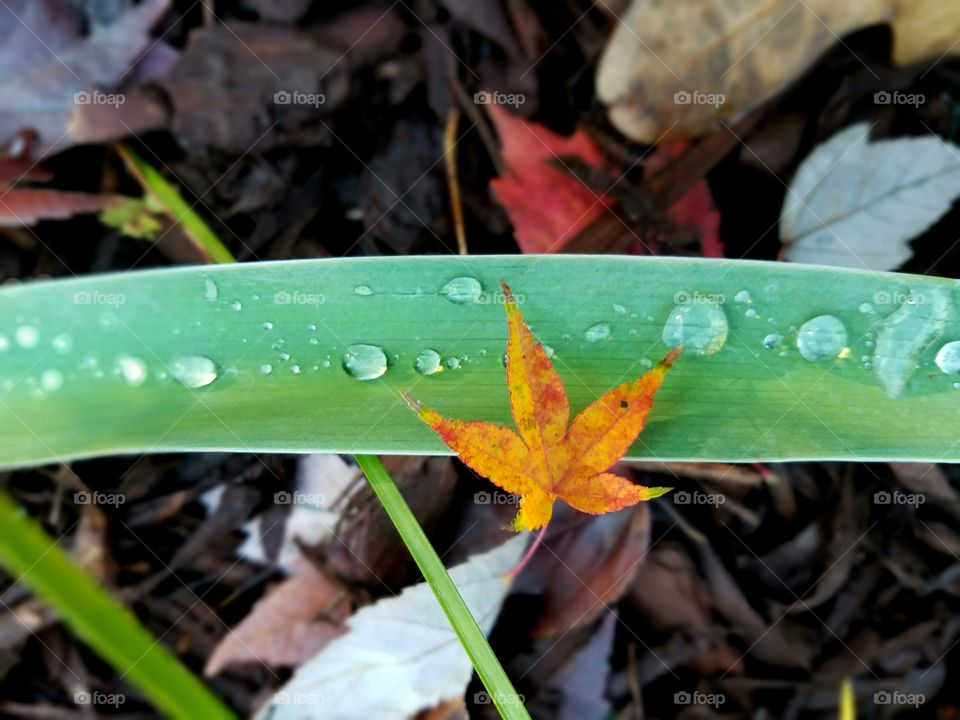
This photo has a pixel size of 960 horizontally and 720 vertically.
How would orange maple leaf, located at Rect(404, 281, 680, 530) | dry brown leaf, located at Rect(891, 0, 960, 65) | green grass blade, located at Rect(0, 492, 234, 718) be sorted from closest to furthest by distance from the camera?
green grass blade, located at Rect(0, 492, 234, 718) < orange maple leaf, located at Rect(404, 281, 680, 530) < dry brown leaf, located at Rect(891, 0, 960, 65)

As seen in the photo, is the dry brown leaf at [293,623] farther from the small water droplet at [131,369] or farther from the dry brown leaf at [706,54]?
the dry brown leaf at [706,54]

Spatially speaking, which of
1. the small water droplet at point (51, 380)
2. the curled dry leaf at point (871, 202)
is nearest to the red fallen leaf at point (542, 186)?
the curled dry leaf at point (871, 202)

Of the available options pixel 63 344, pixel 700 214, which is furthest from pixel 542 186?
pixel 63 344

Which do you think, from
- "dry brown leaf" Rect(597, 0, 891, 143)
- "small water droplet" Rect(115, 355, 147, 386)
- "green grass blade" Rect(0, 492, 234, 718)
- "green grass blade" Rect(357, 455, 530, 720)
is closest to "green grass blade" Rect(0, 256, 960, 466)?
"small water droplet" Rect(115, 355, 147, 386)

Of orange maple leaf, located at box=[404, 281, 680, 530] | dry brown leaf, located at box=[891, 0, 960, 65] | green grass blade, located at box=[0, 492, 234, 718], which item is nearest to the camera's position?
green grass blade, located at box=[0, 492, 234, 718]

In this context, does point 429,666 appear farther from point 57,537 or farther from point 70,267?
point 70,267

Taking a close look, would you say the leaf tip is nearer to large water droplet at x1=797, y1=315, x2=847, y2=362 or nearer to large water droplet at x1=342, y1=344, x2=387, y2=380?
large water droplet at x1=342, y1=344, x2=387, y2=380

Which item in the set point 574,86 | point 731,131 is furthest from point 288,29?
point 731,131
